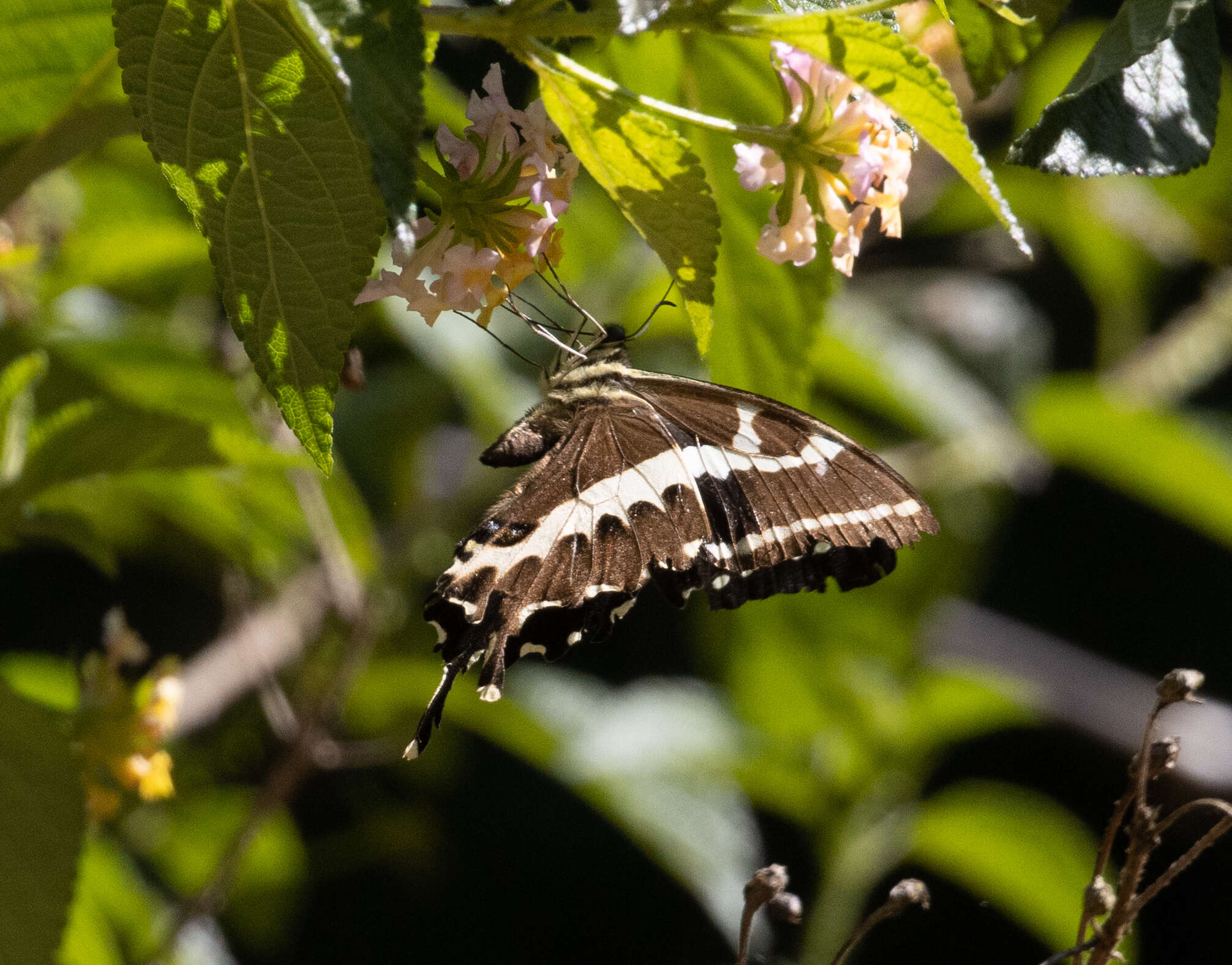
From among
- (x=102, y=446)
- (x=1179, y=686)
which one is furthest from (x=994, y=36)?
(x=102, y=446)

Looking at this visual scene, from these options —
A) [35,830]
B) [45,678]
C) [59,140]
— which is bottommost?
[45,678]

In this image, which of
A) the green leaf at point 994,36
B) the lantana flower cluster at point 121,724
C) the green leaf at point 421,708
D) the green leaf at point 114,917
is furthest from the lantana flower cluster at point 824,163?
the green leaf at point 421,708

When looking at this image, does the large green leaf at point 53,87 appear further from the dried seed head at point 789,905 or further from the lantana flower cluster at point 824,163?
the dried seed head at point 789,905

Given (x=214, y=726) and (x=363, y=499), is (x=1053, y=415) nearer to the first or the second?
(x=363, y=499)

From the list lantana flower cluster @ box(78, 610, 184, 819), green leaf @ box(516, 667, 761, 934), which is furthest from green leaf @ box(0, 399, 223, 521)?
green leaf @ box(516, 667, 761, 934)

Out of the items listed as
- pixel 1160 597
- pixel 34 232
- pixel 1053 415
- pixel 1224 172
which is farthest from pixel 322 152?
pixel 1160 597

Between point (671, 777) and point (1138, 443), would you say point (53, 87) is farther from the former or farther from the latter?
point (1138, 443)

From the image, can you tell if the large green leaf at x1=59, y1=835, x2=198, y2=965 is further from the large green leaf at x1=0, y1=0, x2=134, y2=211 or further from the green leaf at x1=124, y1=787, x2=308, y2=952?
the large green leaf at x1=0, y1=0, x2=134, y2=211
